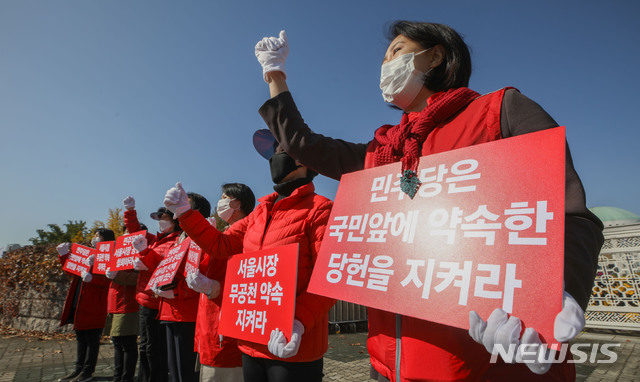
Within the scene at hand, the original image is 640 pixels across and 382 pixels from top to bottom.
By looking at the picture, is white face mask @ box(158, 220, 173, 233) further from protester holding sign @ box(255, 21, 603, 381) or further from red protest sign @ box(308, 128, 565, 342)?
red protest sign @ box(308, 128, 565, 342)

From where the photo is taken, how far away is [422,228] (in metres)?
1.05

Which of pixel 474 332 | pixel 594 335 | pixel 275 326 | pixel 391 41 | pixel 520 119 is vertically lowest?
pixel 594 335

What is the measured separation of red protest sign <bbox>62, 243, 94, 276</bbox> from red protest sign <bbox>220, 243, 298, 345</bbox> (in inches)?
201

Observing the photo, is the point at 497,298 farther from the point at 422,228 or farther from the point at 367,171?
the point at 367,171

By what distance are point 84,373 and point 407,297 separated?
6.44 metres

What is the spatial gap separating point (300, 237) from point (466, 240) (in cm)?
132

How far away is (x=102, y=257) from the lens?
220 inches

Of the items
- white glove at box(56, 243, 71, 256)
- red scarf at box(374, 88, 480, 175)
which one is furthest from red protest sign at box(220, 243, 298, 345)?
white glove at box(56, 243, 71, 256)

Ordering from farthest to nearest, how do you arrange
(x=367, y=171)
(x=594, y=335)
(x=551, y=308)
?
1. (x=594, y=335)
2. (x=367, y=171)
3. (x=551, y=308)

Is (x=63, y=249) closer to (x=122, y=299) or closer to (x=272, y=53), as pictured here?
(x=122, y=299)

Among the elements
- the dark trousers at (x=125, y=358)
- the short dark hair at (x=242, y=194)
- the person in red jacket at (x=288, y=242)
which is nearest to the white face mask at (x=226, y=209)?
the short dark hair at (x=242, y=194)

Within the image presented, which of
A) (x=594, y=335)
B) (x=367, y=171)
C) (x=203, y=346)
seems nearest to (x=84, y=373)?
(x=203, y=346)

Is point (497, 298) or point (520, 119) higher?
point (520, 119)

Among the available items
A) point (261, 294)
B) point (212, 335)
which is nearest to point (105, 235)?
point (212, 335)
